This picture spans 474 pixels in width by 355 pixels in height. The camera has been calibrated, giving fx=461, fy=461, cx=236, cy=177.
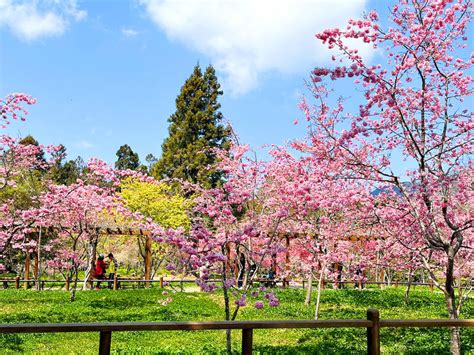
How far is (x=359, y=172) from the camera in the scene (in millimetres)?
7754

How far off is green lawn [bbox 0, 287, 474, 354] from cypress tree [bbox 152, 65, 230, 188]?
21.9 metres

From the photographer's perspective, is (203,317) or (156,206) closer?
(203,317)

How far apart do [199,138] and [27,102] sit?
101 ft

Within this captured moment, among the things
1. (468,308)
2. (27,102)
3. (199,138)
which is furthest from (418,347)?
(199,138)

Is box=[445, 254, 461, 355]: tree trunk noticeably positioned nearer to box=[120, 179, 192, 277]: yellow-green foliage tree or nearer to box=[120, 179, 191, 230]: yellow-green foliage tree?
box=[120, 179, 192, 277]: yellow-green foliage tree

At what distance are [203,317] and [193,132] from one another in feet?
103

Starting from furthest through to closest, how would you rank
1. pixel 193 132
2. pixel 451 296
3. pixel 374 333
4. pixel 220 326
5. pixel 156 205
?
1. pixel 193 132
2. pixel 156 205
3. pixel 451 296
4. pixel 374 333
5. pixel 220 326

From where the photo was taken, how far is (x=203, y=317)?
12.7 m

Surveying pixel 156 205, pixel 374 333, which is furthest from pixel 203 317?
pixel 156 205

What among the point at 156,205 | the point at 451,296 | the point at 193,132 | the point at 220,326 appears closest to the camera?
the point at 220,326

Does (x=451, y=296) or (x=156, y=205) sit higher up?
(x=156, y=205)

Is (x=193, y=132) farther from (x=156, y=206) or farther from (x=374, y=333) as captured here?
(x=374, y=333)

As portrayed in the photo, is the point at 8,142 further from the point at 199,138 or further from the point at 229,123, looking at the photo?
the point at 199,138

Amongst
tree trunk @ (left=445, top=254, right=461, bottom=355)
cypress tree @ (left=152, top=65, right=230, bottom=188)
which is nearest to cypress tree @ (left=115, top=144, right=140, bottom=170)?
cypress tree @ (left=152, top=65, right=230, bottom=188)
